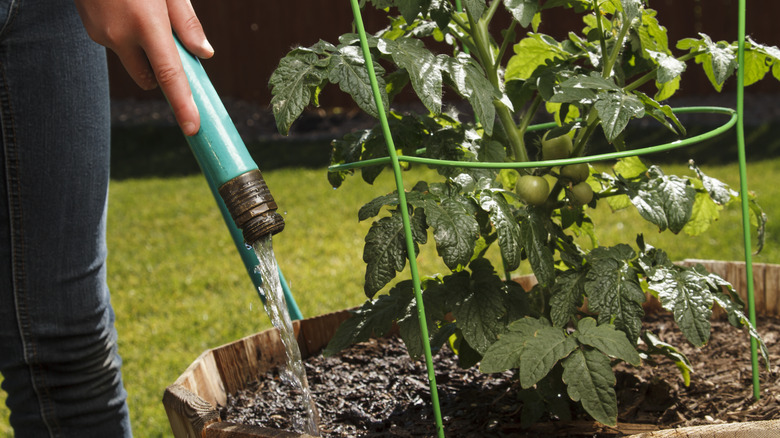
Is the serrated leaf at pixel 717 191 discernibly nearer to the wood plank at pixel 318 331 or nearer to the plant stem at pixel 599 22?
the plant stem at pixel 599 22

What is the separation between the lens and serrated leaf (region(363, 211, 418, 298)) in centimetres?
107

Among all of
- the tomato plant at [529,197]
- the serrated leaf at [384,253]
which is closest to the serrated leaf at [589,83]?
the tomato plant at [529,197]

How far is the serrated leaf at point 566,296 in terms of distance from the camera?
3.95 ft

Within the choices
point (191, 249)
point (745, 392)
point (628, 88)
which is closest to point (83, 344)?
point (628, 88)

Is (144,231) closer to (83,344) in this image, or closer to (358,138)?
(83,344)

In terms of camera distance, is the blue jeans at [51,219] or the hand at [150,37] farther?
the blue jeans at [51,219]

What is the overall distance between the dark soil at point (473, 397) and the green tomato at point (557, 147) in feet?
1.57

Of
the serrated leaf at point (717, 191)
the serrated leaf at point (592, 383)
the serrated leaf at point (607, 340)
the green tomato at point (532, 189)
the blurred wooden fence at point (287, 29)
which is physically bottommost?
the serrated leaf at point (592, 383)

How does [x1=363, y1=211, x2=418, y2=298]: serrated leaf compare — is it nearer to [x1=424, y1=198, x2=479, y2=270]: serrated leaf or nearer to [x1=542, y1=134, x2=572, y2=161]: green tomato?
[x1=424, y1=198, x2=479, y2=270]: serrated leaf

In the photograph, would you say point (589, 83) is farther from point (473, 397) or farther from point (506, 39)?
point (473, 397)

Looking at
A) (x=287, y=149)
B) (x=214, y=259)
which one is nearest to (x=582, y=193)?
(x=214, y=259)

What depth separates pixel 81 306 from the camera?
60.0 inches

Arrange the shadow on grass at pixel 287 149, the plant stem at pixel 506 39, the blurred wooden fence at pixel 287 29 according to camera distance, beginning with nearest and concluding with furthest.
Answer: the plant stem at pixel 506 39 < the shadow on grass at pixel 287 149 < the blurred wooden fence at pixel 287 29

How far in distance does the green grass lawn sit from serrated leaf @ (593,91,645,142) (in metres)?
1.76
